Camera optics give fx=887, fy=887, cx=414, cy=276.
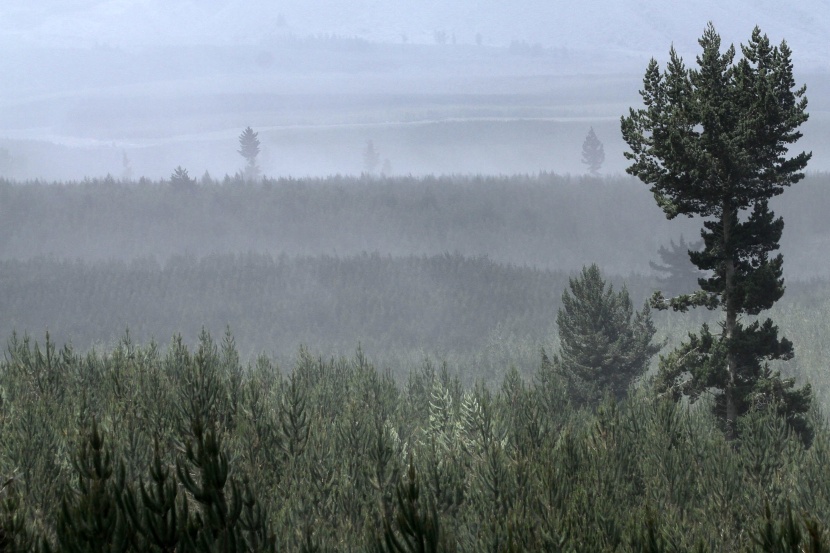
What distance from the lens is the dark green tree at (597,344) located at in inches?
1816

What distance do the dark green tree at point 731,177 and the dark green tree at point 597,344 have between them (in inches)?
616

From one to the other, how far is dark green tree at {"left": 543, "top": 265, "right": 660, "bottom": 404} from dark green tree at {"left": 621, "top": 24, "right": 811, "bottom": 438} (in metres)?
15.7

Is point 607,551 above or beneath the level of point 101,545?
beneath

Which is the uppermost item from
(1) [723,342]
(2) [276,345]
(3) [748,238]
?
(3) [748,238]

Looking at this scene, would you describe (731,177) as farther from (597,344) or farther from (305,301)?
(305,301)

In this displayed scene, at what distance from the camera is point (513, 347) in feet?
376

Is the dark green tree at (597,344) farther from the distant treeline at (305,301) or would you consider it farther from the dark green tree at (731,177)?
the distant treeline at (305,301)

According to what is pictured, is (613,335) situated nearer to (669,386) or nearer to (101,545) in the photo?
(669,386)

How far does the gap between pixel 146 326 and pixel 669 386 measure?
132073 millimetres

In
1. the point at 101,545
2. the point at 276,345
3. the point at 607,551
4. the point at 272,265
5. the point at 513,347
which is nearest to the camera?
the point at 101,545

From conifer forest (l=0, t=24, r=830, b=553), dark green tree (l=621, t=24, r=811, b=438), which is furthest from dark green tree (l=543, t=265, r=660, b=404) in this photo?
dark green tree (l=621, t=24, r=811, b=438)

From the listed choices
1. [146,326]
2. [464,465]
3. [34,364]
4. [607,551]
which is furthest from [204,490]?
[146,326]

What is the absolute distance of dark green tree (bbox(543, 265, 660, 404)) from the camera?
4612 centimetres

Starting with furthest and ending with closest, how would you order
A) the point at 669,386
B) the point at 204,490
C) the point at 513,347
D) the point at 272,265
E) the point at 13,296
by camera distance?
the point at 272,265 → the point at 13,296 → the point at 513,347 → the point at 669,386 → the point at 204,490
